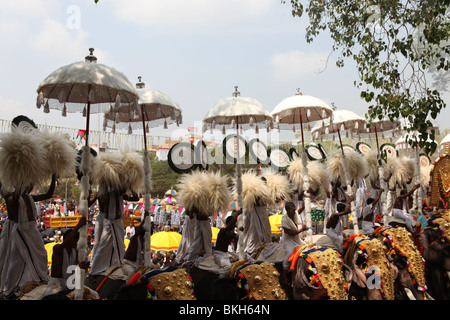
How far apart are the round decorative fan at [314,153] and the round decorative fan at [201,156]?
Result: 3.79m

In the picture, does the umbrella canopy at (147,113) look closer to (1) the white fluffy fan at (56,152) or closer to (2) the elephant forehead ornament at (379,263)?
(1) the white fluffy fan at (56,152)

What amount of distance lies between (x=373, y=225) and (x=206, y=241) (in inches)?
153

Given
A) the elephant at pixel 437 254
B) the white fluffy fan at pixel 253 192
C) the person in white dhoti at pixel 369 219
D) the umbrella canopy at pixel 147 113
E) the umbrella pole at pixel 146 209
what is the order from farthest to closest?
the person in white dhoti at pixel 369 219
the white fluffy fan at pixel 253 192
the umbrella canopy at pixel 147 113
the elephant at pixel 437 254
the umbrella pole at pixel 146 209

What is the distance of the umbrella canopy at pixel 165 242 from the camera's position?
31.0 feet

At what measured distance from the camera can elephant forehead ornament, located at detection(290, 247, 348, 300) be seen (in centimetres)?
463

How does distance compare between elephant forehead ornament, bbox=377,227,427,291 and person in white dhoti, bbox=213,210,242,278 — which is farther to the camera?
elephant forehead ornament, bbox=377,227,427,291

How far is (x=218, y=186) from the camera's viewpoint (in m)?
6.91

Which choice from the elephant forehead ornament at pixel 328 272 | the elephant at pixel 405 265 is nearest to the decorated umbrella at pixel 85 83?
the elephant forehead ornament at pixel 328 272

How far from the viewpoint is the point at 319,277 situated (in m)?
4.68

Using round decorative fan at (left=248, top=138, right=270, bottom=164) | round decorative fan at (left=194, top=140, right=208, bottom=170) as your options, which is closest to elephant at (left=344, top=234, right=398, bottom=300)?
round decorative fan at (left=194, top=140, right=208, bottom=170)

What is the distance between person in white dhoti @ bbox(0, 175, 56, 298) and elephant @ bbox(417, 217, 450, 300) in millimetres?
6038

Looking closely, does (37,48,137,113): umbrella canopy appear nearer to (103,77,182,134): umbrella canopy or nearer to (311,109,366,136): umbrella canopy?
(103,77,182,134): umbrella canopy
